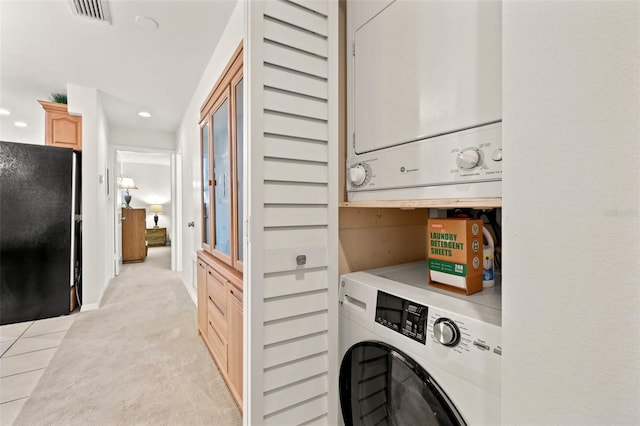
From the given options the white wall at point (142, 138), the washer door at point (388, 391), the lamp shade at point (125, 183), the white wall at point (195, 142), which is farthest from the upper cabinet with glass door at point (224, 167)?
the lamp shade at point (125, 183)

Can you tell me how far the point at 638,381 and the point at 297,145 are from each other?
1.02 meters

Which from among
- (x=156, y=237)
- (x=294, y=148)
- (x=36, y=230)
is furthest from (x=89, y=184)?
(x=156, y=237)

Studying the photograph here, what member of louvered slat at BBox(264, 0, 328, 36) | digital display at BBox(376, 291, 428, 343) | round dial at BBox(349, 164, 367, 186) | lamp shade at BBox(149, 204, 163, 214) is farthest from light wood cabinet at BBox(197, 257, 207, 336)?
lamp shade at BBox(149, 204, 163, 214)

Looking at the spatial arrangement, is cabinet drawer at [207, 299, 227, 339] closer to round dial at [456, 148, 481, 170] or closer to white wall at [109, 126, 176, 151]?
round dial at [456, 148, 481, 170]

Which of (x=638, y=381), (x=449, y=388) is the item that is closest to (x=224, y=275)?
(x=449, y=388)

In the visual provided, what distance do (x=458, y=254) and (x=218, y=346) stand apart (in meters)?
1.68

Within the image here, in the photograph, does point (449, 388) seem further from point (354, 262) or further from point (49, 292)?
point (49, 292)

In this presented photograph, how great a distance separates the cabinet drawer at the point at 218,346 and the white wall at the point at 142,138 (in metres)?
3.99

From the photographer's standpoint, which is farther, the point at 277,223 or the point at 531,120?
the point at 277,223

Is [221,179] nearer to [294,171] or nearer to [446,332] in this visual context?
[294,171]

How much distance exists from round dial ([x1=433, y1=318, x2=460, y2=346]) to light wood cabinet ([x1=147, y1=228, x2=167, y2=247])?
8.65m

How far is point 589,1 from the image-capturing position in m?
0.48

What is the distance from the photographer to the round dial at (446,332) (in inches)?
29.3

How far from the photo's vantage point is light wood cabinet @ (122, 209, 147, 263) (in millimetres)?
5781
